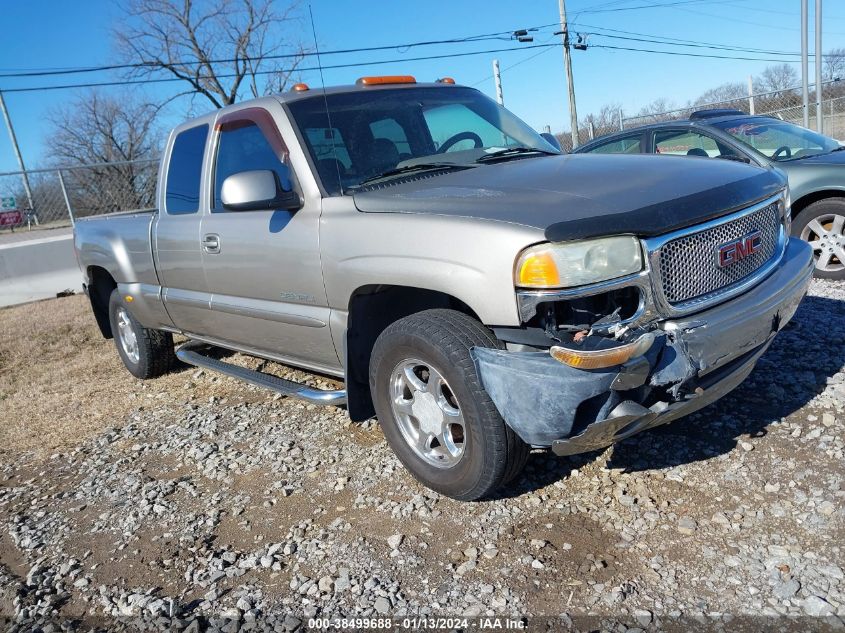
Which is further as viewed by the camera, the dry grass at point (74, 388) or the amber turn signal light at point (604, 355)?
the dry grass at point (74, 388)

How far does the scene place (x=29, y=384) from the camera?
6.09m

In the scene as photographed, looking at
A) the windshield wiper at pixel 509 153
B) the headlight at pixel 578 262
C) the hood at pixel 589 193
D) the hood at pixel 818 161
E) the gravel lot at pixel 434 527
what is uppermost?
the windshield wiper at pixel 509 153

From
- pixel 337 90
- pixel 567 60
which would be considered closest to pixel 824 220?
pixel 337 90

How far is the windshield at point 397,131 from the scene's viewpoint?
Result: 348cm

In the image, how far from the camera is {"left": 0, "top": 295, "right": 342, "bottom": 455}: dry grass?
486cm

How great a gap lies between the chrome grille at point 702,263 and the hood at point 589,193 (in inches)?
3.0

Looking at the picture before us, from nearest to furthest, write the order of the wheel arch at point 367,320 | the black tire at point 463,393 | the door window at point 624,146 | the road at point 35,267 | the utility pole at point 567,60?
1. the black tire at point 463,393
2. the wheel arch at point 367,320
3. the door window at point 624,146
4. the road at point 35,267
5. the utility pole at point 567,60

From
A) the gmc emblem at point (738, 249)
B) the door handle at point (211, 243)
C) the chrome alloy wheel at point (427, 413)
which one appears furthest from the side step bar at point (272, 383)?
the gmc emblem at point (738, 249)

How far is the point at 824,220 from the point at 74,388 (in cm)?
684

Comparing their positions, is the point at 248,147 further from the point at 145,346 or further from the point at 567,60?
the point at 567,60

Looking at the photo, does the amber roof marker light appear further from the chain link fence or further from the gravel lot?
the chain link fence

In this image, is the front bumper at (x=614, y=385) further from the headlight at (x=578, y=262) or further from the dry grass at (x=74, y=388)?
the dry grass at (x=74, y=388)

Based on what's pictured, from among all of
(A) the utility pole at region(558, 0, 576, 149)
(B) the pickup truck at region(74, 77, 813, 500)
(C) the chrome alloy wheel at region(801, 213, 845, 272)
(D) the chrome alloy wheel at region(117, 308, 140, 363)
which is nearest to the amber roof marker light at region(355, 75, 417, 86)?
(B) the pickup truck at region(74, 77, 813, 500)

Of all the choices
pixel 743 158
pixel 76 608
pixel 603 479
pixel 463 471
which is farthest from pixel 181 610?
pixel 743 158
